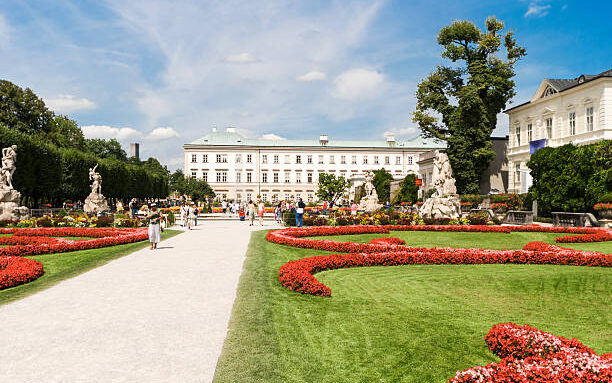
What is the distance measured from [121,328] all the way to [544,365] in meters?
4.98

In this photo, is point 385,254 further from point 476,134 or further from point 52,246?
point 476,134

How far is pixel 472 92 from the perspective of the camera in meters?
39.1

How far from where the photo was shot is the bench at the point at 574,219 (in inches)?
875

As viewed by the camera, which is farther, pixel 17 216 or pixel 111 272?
pixel 17 216

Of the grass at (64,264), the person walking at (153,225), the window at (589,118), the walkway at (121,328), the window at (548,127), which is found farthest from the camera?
the window at (548,127)

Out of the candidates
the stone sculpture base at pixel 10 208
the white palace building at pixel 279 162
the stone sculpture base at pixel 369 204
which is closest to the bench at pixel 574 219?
the stone sculpture base at pixel 369 204

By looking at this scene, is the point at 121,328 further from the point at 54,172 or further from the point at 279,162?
the point at 279,162

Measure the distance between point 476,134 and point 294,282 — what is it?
3830 centimetres

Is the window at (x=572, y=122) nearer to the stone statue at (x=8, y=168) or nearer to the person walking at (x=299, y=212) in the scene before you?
the person walking at (x=299, y=212)

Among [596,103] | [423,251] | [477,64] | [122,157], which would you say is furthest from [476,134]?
[122,157]

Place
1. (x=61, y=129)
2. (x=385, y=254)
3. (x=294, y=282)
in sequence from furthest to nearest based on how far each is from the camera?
(x=61, y=129), (x=385, y=254), (x=294, y=282)

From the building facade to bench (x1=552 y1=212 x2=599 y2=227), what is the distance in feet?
45.7

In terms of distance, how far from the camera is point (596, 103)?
112 ft

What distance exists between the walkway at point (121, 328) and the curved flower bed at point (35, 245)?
98cm
